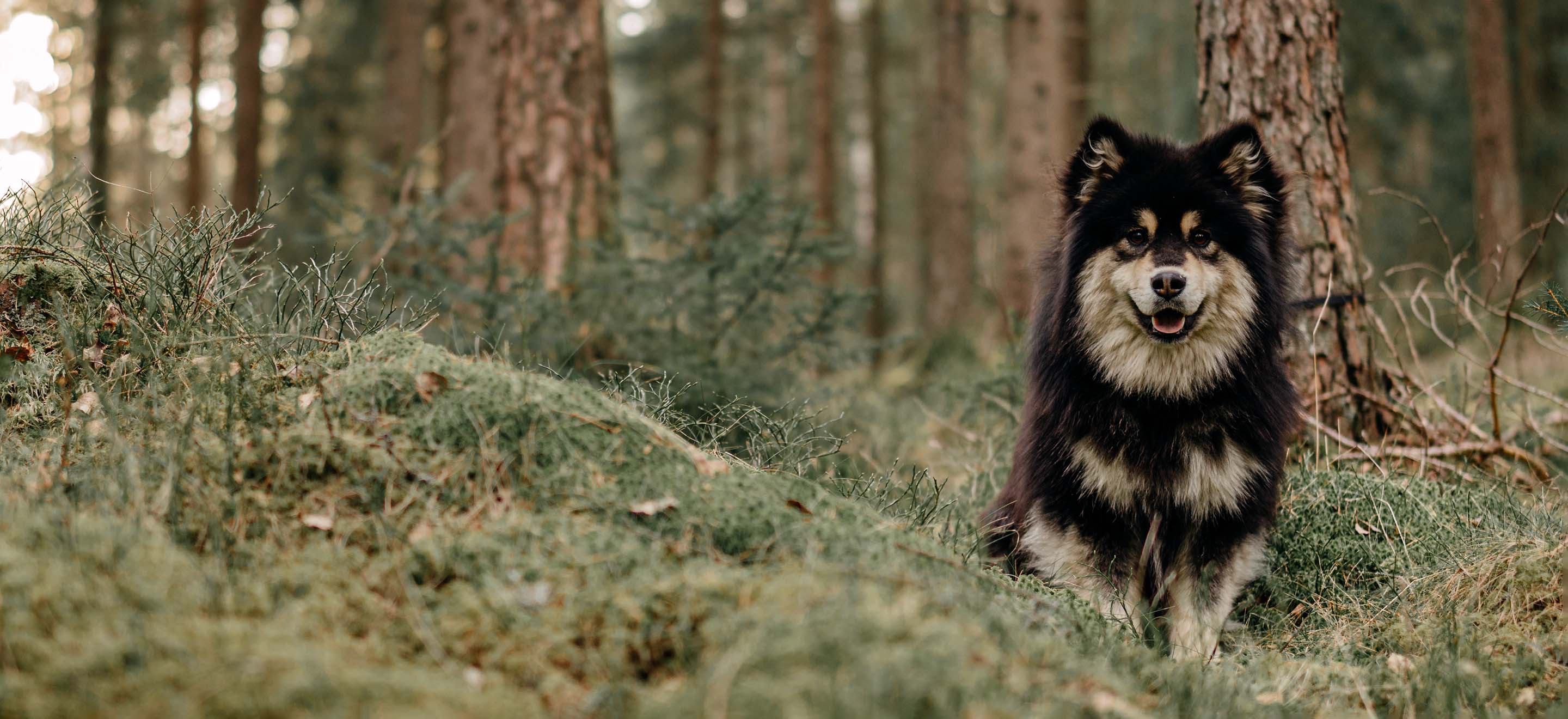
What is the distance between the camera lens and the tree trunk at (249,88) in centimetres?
1103

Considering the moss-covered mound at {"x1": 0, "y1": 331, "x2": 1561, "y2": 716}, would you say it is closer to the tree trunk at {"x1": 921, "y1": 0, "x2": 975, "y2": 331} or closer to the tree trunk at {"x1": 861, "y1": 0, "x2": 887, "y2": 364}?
the tree trunk at {"x1": 921, "y1": 0, "x2": 975, "y2": 331}

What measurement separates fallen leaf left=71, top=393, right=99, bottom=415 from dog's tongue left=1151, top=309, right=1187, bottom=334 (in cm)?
363

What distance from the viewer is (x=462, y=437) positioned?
8.56 feet

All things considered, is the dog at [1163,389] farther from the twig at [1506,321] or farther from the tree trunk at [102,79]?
the tree trunk at [102,79]

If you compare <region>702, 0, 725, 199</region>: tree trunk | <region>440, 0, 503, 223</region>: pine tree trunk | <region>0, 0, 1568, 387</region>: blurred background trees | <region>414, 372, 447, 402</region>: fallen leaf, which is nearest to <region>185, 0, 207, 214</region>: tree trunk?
<region>0, 0, 1568, 387</region>: blurred background trees

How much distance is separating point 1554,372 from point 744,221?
792 centimetres

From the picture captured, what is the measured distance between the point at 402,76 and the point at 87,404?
40.1 feet

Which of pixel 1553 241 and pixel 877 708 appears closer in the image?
pixel 877 708

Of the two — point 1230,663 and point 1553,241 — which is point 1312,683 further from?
point 1553,241

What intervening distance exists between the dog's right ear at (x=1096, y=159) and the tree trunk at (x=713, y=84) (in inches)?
504

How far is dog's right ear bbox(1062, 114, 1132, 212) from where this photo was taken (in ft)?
12.3

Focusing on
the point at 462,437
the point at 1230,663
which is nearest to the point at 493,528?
the point at 462,437

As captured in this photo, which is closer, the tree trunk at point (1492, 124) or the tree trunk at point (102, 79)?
the tree trunk at point (1492, 124)

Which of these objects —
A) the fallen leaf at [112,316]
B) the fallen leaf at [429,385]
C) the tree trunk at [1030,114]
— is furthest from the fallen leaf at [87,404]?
the tree trunk at [1030,114]
